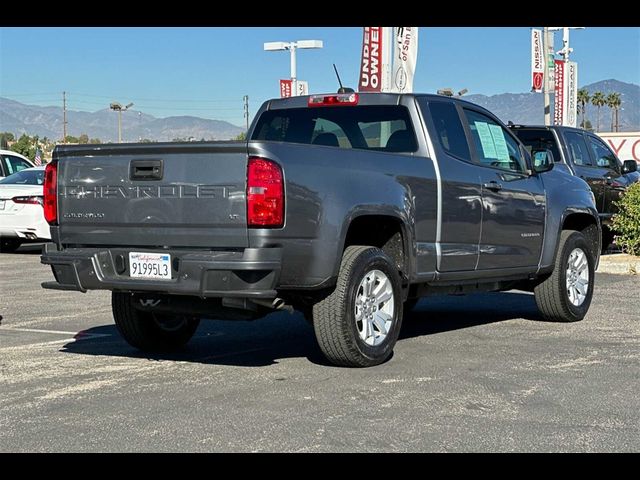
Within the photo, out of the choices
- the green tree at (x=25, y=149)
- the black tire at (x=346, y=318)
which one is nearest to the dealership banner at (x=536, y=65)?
the black tire at (x=346, y=318)

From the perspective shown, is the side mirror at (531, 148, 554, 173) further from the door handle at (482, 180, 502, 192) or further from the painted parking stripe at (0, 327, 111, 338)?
the painted parking stripe at (0, 327, 111, 338)

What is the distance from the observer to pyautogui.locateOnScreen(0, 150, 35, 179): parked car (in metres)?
21.0

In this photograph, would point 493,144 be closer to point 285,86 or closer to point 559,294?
point 559,294

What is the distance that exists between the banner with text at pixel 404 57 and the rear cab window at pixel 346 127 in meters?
10.5

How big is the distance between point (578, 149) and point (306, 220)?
9273 millimetres

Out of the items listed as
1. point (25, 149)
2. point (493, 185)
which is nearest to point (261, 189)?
point (493, 185)

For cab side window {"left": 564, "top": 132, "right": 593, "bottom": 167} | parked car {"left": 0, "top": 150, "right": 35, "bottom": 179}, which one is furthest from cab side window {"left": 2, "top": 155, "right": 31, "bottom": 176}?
cab side window {"left": 564, "top": 132, "right": 593, "bottom": 167}

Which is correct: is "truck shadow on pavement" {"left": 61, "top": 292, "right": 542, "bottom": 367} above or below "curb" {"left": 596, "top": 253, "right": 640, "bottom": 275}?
below

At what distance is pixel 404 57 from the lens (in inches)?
747

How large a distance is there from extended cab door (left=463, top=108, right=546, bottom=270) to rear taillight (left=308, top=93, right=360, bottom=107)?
3.28 feet
